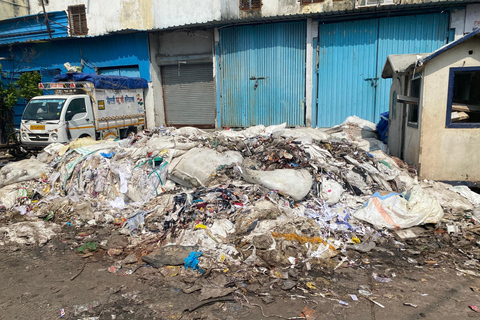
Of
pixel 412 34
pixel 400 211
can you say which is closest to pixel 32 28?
pixel 412 34

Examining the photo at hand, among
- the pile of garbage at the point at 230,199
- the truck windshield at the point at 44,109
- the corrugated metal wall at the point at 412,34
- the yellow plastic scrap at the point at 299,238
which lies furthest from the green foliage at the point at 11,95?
the corrugated metal wall at the point at 412,34

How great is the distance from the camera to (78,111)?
9867mm

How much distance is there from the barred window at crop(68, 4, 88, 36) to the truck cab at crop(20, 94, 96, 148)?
6.12 m

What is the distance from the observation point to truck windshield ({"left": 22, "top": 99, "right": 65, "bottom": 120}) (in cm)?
949

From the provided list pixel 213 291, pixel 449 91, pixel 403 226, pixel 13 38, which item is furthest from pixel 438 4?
pixel 13 38

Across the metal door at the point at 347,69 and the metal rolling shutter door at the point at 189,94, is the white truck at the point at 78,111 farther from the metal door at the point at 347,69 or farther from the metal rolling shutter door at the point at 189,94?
the metal door at the point at 347,69

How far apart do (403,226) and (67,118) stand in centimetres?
883

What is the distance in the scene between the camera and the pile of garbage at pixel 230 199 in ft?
13.8

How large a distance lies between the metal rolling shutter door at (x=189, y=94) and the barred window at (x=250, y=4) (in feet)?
7.97

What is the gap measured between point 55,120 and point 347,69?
8854mm

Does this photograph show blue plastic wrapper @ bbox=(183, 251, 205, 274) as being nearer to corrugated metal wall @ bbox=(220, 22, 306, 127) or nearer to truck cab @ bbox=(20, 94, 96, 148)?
truck cab @ bbox=(20, 94, 96, 148)

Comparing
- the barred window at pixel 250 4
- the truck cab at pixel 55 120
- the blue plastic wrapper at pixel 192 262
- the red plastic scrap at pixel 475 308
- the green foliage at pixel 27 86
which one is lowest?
the red plastic scrap at pixel 475 308

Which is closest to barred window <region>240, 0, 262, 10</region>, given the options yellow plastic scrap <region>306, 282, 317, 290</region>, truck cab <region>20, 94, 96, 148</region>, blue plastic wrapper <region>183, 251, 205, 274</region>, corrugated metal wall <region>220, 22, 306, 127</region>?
corrugated metal wall <region>220, 22, 306, 127</region>

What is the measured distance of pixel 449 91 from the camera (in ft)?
18.2
